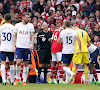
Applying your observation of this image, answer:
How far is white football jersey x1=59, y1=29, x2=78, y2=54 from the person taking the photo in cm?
1413

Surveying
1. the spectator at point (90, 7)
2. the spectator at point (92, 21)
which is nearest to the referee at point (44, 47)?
the spectator at point (92, 21)

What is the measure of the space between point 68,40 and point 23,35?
156 cm

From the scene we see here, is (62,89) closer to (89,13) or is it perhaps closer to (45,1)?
(89,13)

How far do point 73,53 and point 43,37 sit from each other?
166 centimetres

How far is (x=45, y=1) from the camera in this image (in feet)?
76.7

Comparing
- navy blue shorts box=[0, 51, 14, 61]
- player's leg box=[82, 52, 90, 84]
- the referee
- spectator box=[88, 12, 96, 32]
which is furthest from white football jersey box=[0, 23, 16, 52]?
spectator box=[88, 12, 96, 32]

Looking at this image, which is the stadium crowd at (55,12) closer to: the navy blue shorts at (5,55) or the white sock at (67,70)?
the white sock at (67,70)

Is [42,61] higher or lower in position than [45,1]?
lower

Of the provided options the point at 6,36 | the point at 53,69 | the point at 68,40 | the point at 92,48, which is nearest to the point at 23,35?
the point at 6,36

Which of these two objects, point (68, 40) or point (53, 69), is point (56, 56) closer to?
point (53, 69)

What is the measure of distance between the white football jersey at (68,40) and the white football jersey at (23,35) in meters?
1.13

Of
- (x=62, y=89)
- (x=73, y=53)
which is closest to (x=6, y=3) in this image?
(x=73, y=53)

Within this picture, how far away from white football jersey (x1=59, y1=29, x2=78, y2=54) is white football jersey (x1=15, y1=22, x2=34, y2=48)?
113 cm

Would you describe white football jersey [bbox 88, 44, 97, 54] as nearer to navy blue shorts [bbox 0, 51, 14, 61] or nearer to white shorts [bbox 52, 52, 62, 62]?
white shorts [bbox 52, 52, 62, 62]
